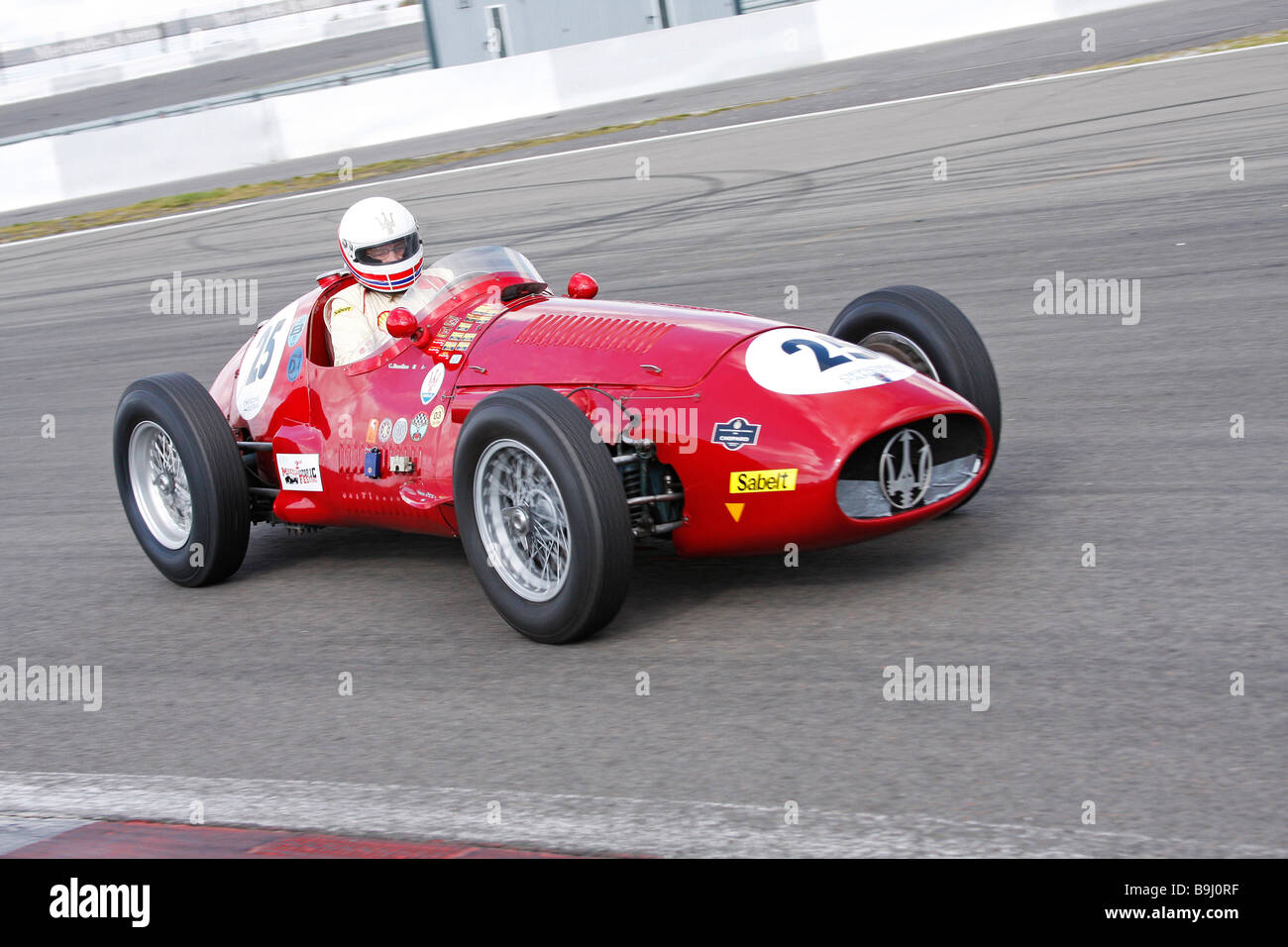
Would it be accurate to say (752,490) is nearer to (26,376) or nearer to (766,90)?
(26,376)

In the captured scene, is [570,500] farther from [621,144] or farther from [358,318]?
[621,144]

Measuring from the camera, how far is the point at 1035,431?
6.74 metres

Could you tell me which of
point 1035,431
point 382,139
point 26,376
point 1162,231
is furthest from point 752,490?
point 382,139

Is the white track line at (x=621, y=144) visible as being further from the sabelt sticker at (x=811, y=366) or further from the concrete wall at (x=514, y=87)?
the sabelt sticker at (x=811, y=366)

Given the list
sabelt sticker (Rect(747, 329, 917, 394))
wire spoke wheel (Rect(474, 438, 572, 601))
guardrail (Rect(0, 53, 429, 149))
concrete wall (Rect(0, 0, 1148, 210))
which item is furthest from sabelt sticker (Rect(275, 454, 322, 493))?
guardrail (Rect(0, 53, 429, 149))

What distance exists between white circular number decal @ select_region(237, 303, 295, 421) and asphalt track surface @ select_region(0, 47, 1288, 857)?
0.68 metres

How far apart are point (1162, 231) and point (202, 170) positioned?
17.2m

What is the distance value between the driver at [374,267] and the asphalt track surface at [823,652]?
92cm

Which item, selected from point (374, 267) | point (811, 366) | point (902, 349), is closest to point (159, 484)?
point (374, 267)

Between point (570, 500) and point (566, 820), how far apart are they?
1.16 m

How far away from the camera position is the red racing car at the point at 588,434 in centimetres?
471

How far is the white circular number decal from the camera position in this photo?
21.0ft

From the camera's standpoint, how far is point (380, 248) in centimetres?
607

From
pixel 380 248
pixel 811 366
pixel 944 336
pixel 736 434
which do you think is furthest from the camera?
pixel 380 248
